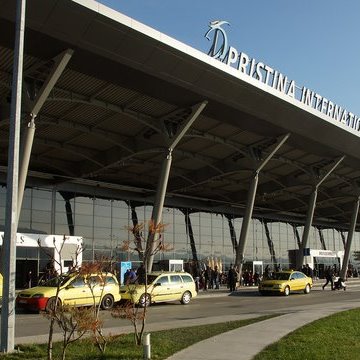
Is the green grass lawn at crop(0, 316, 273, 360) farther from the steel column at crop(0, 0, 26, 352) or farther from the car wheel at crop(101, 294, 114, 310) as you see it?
the car wheel at crop(101, 294, 114, 310)

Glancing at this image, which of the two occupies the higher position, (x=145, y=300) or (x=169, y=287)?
(x=145, y=300)

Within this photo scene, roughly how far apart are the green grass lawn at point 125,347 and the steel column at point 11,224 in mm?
546

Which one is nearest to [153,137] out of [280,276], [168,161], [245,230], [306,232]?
[168,161]

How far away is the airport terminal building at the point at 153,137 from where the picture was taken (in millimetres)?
24031

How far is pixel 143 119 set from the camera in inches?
1265

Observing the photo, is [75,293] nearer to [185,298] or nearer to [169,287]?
[169,287]

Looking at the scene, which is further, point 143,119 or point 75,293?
point 143,119

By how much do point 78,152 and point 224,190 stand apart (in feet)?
72.6

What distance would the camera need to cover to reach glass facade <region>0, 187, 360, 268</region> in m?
41.4

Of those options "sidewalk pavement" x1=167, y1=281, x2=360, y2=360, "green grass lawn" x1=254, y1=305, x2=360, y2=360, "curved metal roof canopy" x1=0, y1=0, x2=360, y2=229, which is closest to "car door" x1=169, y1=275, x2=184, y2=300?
"curved metal roof canopy" x1=0, y1=0, x2=360, y2=229

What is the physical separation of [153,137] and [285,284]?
42.0 ft

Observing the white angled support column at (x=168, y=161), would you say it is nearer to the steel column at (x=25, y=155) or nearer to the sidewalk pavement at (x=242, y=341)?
the steel column at (x=25, y=155)

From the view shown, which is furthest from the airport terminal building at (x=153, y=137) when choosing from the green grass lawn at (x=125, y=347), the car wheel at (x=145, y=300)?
the green grass lawn at (x=125, y=347)

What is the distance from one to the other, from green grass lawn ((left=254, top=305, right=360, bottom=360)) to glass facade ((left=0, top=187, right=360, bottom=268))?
21.5 m
